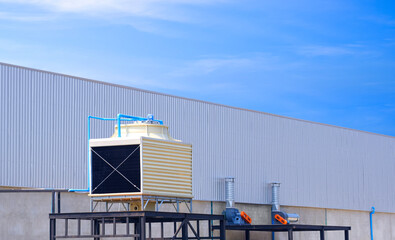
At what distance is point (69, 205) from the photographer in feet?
108

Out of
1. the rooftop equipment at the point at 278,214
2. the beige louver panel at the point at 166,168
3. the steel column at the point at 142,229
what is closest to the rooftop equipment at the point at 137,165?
the beige louver panel at the point at 166,168

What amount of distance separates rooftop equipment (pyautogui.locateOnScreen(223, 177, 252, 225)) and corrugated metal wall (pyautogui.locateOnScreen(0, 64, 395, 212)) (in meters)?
0.66

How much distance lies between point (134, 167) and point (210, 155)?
1685 centimetres

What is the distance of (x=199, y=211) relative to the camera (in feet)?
131

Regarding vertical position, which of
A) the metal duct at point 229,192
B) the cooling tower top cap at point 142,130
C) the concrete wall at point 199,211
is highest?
the cooling tower top cap at point 142,130

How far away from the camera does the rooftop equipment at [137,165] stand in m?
24.6

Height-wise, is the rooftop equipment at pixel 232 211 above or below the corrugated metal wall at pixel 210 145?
below

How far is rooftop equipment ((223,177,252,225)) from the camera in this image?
133ft

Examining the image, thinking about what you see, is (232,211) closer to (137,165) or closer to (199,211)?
(199,211)

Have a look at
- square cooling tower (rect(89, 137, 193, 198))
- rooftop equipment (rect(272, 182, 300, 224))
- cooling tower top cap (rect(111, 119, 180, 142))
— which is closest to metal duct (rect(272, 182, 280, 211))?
rooftop equipment (rect(272, 182, 300, 224))

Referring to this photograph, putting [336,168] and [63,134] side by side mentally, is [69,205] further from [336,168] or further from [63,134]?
[336,168]

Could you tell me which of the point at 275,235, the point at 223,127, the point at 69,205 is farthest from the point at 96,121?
the point at 275,235

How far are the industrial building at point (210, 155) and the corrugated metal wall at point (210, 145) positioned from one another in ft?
0.18

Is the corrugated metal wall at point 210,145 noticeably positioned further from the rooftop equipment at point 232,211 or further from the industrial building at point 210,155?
the rooftop equipment at point 232,211
